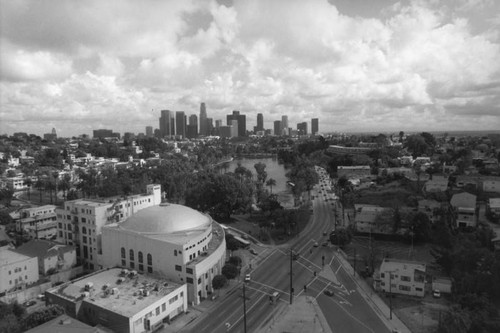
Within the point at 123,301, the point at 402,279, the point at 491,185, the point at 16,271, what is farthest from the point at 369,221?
the point at 16,271

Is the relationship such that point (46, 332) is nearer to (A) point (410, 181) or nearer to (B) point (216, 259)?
(B) point (216, 259)

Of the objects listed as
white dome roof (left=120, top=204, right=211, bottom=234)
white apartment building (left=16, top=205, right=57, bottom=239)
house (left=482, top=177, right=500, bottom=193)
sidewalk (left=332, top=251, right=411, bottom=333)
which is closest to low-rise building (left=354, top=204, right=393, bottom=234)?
sidewalk (left=332, top=251, right=411, bottom=333)

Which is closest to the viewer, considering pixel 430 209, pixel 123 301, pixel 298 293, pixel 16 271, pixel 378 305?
pixel 123 301

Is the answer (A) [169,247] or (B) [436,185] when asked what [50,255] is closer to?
(A) [169,247]

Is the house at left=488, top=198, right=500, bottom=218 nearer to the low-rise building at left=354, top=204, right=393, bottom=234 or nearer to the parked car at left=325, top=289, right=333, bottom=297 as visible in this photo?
the low-rise building at left=354, top=204, right=393, bottom=234

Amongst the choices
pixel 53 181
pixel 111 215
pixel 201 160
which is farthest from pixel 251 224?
pixel 201 160

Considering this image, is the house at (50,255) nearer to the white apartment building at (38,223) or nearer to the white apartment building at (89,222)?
the white apartment building at (89,222)
